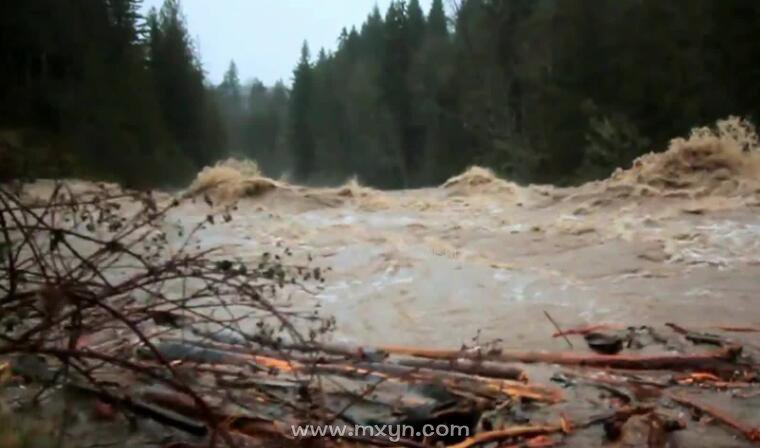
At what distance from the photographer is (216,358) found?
3207 mm

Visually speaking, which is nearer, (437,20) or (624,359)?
(624,359)

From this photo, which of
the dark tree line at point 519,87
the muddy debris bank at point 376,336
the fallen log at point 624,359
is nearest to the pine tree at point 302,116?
the dark tree line at point 519,87

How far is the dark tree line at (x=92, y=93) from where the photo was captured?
6.79 m

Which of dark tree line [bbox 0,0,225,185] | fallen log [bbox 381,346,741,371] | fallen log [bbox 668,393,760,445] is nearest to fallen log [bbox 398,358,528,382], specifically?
fallen log [bbox 381,346,741,371]

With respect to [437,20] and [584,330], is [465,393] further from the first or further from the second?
[437,20]

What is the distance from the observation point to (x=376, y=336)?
465 cm

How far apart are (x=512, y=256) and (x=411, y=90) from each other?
1407 centimetres

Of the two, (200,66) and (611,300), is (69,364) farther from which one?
(200,66)

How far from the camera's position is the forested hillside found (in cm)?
933

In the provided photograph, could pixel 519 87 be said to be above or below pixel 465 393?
above

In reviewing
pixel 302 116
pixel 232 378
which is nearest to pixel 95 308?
pixel 232 378

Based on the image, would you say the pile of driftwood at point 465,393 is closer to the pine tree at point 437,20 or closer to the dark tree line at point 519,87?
the dark tree line at point 519,87

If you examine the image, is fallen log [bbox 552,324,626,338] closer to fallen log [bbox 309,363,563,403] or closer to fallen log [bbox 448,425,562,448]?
fallen log [bbox 309,363,563,403]

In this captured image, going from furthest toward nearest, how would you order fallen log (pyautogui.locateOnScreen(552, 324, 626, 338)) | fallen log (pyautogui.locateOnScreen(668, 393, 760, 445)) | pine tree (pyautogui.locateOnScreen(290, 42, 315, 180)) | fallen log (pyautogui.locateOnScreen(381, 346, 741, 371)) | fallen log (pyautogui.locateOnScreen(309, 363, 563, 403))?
pine tree (pyautogui.locateOnScreen(290, 42, 315, 180))
fallen log (pyautogui.locateOnScreen(552, 324, 626, 338))
fallen log (pyautogui.locateOnScreen(381, 346, 741, 371))
fallen log (pyautogui.locateOnScreen(309, 363, 563, 403))
fallen log (pyautogui.locateOnScreen(668, 393, 760, 445))
